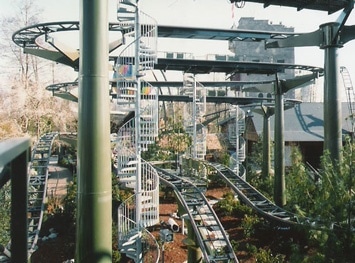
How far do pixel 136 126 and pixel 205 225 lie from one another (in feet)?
11.1

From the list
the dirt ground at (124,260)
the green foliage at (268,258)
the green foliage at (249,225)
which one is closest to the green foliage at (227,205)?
the dirt ground at (124,260)

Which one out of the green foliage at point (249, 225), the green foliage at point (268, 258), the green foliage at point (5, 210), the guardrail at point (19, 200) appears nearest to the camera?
the guardrail at point (19, 200)

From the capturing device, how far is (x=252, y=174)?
1791cm

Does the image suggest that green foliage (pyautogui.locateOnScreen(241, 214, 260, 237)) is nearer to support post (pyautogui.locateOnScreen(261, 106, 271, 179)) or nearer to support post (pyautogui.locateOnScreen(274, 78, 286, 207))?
support post (pyautogui.locateOnScreen(274, 78, 286, 207))

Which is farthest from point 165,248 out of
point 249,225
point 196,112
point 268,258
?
point 196,112

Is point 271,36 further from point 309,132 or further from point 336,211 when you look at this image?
point 309,132

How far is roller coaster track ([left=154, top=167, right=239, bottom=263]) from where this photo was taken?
7836mm

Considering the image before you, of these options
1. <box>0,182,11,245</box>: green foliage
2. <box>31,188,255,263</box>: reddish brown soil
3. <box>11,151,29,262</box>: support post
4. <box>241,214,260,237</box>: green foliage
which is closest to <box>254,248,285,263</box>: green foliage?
<box>31,188,255,263</box>: reddish brown soil

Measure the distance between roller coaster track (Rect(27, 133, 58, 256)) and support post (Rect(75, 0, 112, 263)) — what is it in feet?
23.3

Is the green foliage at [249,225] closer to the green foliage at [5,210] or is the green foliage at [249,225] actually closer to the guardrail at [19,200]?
the green foliage at [5,210]

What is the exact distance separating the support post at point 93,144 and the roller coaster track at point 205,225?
5608mm

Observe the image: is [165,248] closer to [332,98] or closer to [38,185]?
[38,185]

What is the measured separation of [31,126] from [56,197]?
5.20 m

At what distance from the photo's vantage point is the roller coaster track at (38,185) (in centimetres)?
966
